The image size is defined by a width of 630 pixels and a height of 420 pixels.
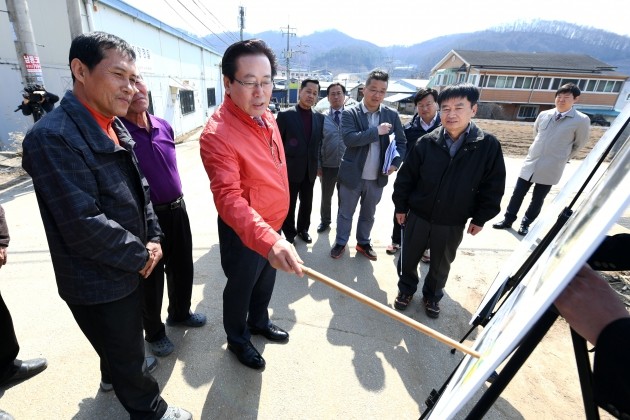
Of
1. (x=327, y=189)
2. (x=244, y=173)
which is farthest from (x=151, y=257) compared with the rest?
(x=327, y=189)

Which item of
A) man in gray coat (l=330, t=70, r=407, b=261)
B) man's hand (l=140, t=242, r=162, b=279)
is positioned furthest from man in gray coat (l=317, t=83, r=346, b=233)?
man's hand (l=140, t=242, r=162, b=279)

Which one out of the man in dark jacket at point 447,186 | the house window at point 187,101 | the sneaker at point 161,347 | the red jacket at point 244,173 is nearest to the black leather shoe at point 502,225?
the man in dark jacket at point 447,186

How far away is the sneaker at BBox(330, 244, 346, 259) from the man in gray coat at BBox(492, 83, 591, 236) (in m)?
3.00

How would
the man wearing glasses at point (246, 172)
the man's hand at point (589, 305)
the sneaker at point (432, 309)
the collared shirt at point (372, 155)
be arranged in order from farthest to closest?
the collared shirt at point (372, 155)
the sneaker at point (432, 309)
the man wearing glasses at point (246, 172)
the man's hand at point (589, 305)

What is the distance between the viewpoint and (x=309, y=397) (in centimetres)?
213

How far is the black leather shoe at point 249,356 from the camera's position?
90.3 inches

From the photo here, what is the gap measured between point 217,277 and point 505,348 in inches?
123

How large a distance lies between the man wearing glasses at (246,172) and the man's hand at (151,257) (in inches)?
15.8

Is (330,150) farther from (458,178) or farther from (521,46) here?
(521,46)

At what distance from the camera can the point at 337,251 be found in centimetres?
395

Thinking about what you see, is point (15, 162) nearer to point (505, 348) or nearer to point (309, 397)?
point (309, 397)

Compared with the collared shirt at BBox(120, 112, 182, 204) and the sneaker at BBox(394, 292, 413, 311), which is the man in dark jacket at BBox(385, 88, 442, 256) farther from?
the collared shirt at BBox(120, 112, 182, 204)

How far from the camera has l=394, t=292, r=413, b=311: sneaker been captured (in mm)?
3072

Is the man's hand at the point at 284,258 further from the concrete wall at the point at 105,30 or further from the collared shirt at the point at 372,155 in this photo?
the concrete wall at the point at 105,30
